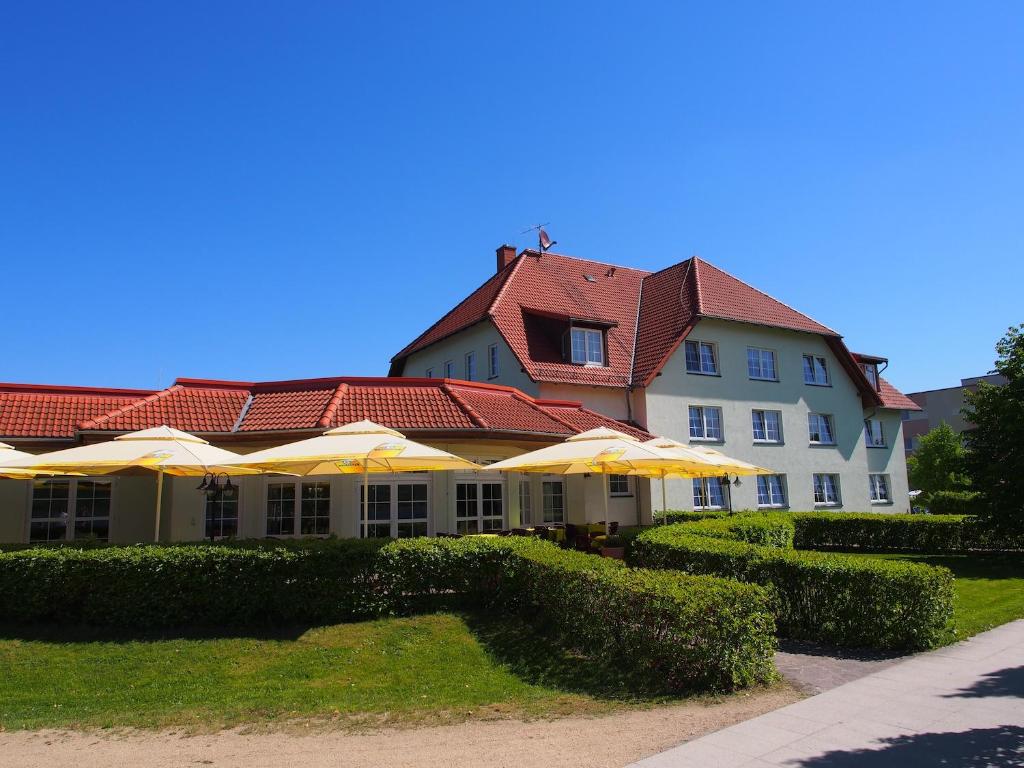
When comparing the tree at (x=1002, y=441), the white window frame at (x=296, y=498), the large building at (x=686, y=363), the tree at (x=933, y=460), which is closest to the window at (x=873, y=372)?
the large building at (x=686, y=363)

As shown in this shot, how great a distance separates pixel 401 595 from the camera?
11.5 m

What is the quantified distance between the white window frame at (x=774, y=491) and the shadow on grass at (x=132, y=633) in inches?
847

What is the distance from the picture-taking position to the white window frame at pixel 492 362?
2608cm

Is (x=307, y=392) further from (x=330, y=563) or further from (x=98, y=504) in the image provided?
(x=330, y=563)

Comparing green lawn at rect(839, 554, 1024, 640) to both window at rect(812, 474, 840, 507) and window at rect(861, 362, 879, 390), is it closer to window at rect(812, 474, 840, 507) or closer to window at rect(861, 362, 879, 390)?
window at rect(812, 474, 840, 507)

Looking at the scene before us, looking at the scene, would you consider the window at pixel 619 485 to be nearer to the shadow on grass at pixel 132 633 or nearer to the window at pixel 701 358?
the window at pixel 701 358

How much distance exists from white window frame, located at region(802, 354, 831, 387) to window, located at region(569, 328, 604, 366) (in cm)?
1028

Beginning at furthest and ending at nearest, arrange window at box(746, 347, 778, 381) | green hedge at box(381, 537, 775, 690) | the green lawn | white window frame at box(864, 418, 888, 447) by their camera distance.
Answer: white window frame at box(864, 418, 888, 447)
window at box(746, 347, 778, 381)
the green lawn
green hedge at box(381, 537, 775, 690)

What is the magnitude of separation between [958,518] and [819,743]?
71.6 ft

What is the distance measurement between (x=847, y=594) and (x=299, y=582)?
804 cm

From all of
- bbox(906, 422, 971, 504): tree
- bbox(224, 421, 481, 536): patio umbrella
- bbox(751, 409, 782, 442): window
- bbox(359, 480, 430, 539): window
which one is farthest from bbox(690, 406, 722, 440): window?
bbox(906, 422, 971, 504): tree

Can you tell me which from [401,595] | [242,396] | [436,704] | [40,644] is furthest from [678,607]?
[242,396]

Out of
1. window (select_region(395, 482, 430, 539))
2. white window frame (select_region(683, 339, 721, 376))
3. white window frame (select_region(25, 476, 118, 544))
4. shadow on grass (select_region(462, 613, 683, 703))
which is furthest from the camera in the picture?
white window frame (select_region(683, 339, 721, 376))

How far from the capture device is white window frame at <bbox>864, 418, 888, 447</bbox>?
112ft
